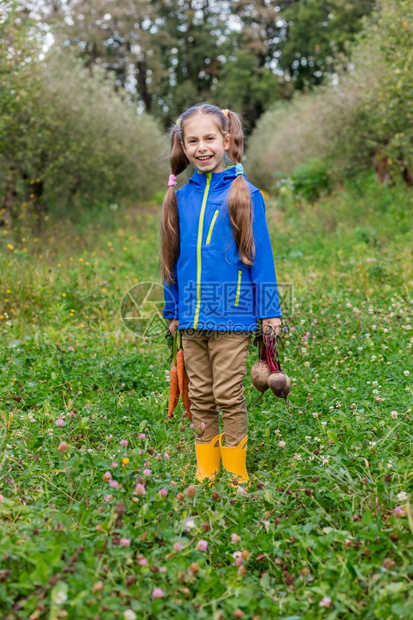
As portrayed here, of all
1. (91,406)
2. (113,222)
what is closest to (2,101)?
(113,222)

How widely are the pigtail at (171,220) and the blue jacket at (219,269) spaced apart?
0.13 m

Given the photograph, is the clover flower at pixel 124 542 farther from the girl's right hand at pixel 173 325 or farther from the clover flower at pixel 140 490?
the girl's right hand at pixel 173 325

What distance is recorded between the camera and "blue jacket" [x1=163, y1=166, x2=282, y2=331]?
9.82 ft

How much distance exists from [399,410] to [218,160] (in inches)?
72.0

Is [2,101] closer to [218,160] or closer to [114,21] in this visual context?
[218,160]

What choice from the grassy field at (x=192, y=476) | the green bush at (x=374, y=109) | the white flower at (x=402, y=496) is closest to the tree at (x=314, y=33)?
the green bush at (x=374, y=109)

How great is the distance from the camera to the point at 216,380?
310 centimetres

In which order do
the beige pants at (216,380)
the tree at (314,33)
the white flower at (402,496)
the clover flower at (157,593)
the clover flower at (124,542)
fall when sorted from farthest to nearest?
the tree at (314,33) < the beige pants at (216,380) < the white flower at (402,496) < the clover flower at (124,542) < the clover flower at (157,593)

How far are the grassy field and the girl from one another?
1.47 ft

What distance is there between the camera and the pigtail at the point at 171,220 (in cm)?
323

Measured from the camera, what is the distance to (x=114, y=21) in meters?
32.0

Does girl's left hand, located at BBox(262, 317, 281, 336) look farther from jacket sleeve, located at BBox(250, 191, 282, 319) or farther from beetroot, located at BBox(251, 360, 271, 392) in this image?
beetroot, located at BBox(251, 360, 271, 392)

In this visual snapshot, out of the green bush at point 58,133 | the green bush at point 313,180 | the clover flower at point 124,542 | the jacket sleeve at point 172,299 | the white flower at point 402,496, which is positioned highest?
the green bush at point 58,133

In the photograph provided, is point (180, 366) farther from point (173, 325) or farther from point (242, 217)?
point (242, 217)
